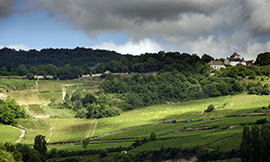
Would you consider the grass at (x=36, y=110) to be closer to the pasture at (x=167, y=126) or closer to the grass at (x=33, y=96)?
the pasture at (x=167, y=126)

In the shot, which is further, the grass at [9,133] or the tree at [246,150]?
the grass at [9,133]

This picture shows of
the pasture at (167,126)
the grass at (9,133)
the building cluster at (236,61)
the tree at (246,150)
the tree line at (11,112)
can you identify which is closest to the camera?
the tree at (246,150)

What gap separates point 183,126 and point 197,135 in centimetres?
1019

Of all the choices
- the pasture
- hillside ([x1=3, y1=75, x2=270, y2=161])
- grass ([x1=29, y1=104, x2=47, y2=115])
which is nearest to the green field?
hillside ([x1=3, y1=75, x2=270, y2=161])

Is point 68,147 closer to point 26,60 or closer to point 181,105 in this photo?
point 181,105

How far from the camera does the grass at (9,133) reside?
6133cm

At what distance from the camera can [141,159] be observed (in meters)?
44.6

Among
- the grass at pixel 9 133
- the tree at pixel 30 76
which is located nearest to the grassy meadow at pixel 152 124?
the grass at pixel 9 133

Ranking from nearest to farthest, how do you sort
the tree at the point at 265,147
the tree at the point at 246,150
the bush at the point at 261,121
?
1. the tree at the point at 265,147
2. the tree at the point at 246,150
3. the bush at the point at 261,121

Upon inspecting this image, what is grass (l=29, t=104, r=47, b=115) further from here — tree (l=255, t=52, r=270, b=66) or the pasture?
tree (l=255, t=52, r=270, b=66)

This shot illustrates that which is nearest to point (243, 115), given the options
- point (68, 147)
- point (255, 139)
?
point (255, 139)

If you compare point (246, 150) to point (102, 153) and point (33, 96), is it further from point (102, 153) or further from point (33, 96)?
point (33, 96)

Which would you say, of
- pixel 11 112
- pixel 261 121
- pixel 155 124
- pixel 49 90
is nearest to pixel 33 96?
pixel 49 90

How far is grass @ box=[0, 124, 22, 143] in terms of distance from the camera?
201 ft
